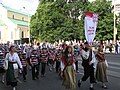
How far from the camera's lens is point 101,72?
12586 millimetres

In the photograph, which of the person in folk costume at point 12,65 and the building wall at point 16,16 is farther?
the building wall at point 16,16

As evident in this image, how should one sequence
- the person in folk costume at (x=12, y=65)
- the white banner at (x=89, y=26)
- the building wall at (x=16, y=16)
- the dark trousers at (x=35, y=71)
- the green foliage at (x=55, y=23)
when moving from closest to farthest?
the person in folk costume at (x=12, y=65) → the white banner at (x=89, y=26) → the dark trousers at (x=35, y=71) → the green foliage at (x=55, y=23) → the building wall at (x=16, y=16)

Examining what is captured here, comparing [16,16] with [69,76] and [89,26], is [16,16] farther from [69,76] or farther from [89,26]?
[69,76]

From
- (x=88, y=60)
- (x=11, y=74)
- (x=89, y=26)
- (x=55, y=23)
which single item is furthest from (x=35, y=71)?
(x=55, y=23)

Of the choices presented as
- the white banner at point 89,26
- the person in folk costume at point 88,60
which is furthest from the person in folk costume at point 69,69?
the white banner at point 89,26

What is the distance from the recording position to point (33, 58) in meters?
15.3

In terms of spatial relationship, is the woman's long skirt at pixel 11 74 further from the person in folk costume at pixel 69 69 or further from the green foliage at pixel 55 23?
the green foliage at pixel 55 23

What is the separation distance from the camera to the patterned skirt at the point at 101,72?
12541mm

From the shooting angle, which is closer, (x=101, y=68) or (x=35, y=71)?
(x=101, y=68)

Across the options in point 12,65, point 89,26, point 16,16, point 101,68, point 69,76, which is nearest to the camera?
point 69,76

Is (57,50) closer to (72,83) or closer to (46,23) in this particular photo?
(72,83)

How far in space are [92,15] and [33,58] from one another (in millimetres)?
3783

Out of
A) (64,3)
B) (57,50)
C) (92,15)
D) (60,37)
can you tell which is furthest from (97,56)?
(64,3)

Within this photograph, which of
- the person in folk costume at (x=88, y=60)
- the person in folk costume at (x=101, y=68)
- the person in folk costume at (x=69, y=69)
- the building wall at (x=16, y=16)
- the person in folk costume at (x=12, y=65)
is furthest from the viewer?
the building wall at (x=16, y=16)
